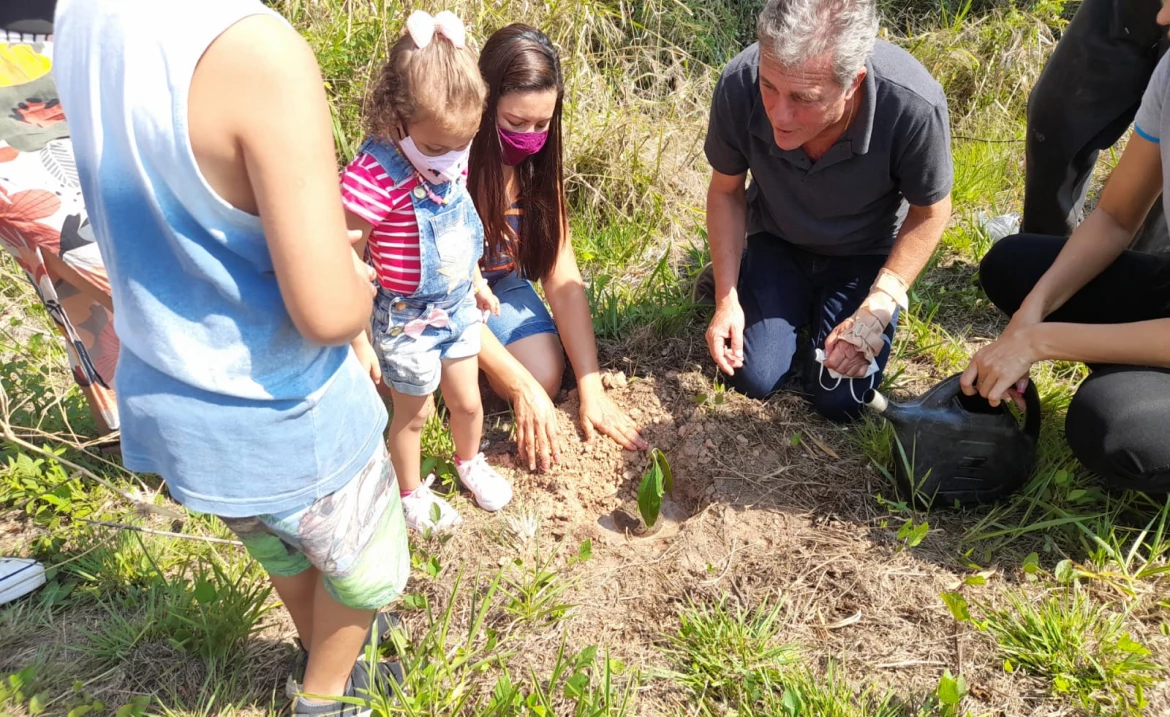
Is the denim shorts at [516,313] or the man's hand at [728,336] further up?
the man's hand at [728,336]

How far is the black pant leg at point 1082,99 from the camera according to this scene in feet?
8.77

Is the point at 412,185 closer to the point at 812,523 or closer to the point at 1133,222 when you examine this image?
the point at 812,523

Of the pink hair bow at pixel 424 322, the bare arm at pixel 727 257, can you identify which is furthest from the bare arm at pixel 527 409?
the bare arm at pixel 727 257

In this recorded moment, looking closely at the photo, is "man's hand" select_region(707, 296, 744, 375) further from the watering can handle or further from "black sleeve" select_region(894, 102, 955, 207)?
the watering can handle

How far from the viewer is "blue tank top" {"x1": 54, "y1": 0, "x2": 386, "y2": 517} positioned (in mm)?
994

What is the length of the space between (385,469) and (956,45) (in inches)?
164

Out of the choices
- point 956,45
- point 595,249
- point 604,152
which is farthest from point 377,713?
point 956,45

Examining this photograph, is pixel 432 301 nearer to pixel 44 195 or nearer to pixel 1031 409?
pixel 44 195

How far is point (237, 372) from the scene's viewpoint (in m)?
1.20

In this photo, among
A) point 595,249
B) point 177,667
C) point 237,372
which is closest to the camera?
point 237,372

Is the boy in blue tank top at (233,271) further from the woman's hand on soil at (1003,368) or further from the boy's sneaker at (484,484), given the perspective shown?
the woman's hand on soil at (1003,368)

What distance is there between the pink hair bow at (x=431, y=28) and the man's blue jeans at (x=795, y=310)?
1422mm

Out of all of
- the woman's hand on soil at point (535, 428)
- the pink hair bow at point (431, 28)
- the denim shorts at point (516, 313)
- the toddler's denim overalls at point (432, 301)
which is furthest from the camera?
the denim shorts at point (516, 313)

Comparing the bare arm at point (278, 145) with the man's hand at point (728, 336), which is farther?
the man's hand at point (728, 336)
